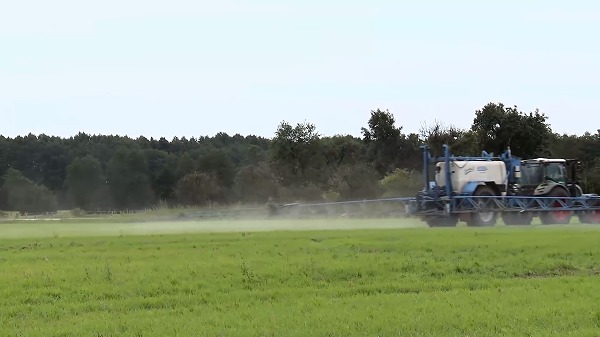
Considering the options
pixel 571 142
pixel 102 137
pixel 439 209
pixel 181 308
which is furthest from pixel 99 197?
pixel 181 308

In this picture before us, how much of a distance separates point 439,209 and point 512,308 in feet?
74.4

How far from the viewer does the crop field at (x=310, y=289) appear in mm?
9375

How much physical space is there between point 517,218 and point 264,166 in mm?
41767

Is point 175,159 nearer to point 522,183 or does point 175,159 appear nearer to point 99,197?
point 99,197

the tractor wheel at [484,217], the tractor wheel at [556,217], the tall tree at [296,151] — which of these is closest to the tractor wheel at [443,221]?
the tractor wheel at [484,217]

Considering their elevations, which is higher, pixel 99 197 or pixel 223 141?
pixel 223 141

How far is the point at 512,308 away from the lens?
10.2 metres

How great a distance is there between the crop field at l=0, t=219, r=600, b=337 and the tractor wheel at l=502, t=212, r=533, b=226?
1281 cm

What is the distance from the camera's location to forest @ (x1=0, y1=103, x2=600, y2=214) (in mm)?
61031

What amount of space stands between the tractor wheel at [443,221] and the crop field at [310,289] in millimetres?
12180

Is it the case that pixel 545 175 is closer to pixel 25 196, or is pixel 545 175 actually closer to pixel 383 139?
pixel 383 139

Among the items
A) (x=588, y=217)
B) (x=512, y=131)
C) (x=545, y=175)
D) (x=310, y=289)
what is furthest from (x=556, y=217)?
(x=512, y=131)

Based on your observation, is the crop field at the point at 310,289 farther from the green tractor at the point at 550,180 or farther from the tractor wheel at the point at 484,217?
the green tractor at the point at 550,180

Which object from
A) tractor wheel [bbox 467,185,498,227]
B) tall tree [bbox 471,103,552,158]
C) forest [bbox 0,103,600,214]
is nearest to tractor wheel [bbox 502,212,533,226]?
tractor wheel [bbox 467,185,498,227]
